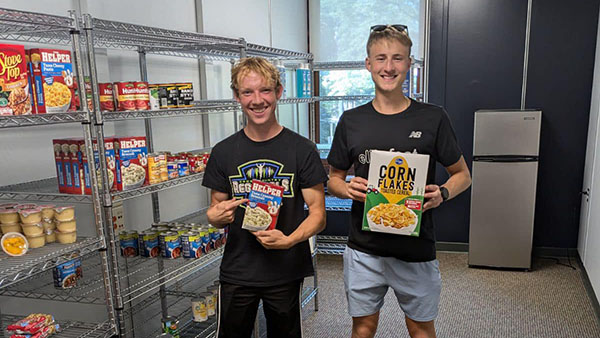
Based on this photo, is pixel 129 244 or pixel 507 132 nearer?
pixel 129 244

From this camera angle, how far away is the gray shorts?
1851mm

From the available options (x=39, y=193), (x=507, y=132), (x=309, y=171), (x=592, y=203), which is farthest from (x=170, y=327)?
(x=592, y=203)

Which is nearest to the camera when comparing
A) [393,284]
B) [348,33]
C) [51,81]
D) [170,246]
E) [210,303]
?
[51,81]

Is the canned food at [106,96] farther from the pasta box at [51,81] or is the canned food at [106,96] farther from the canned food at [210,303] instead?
the canned food at [210,303]

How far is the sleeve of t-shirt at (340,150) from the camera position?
1.90 meters

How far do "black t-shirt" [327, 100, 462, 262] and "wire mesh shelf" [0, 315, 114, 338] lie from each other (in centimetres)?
104

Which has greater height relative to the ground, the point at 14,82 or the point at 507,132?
the point at 14,82

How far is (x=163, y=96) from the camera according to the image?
221cm

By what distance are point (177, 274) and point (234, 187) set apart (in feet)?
2.40

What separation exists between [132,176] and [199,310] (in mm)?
978

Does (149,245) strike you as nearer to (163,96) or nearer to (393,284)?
(163,96)

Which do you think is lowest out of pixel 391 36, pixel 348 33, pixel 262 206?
pixel 262 206

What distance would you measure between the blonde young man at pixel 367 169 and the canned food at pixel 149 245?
103 cm

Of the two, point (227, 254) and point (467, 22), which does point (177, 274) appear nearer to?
point (227, 254)
